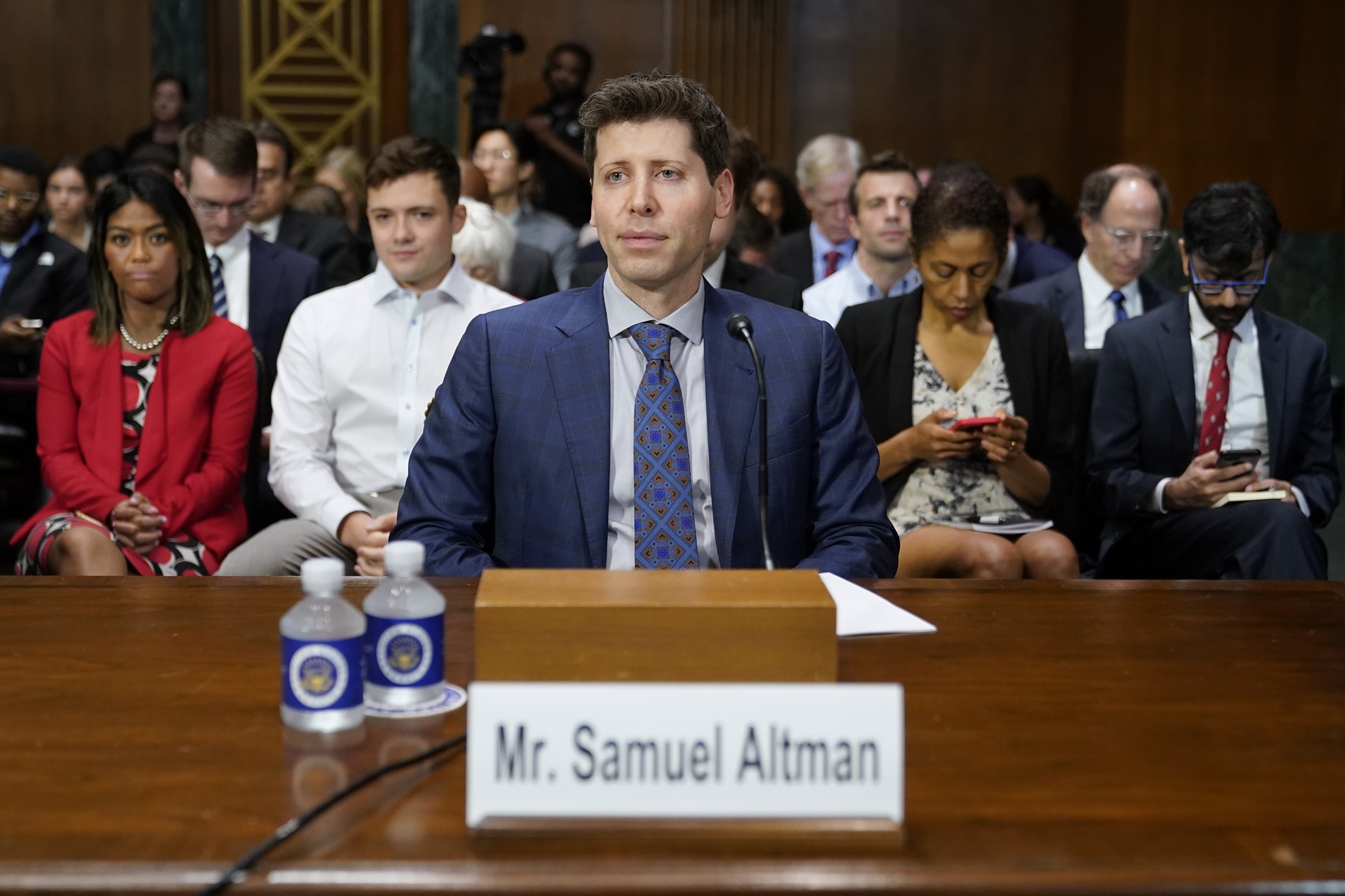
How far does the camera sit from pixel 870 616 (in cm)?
164

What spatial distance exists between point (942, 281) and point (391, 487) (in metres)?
1.27

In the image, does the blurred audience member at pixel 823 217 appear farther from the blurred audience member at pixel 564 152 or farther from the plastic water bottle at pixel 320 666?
the plastic water bottle at pixel 320 666

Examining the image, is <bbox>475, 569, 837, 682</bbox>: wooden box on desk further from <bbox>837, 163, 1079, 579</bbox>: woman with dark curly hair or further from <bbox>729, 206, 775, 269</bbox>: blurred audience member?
<bbox>729, 206, 775, 269</bbox>: blurred audience member

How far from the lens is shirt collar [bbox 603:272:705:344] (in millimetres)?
2037

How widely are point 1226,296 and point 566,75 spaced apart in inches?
189

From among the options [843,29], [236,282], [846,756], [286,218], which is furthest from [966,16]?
[846,756]

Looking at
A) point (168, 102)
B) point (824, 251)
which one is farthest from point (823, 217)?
point (168, 102)

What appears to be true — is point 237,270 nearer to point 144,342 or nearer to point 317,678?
point 144,342

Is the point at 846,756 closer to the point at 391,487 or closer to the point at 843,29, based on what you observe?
the point at 391,487

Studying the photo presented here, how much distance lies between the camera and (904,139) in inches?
337

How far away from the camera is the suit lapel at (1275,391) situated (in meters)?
3.04

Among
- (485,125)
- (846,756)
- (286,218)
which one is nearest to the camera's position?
(846,756)

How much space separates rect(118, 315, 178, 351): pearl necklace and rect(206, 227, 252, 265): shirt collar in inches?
35.8

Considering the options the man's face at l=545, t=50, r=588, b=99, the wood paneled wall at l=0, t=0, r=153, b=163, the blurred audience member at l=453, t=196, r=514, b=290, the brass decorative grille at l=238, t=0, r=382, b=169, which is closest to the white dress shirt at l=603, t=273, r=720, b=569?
the blurred audience member at l=453, t=196, r=514, b=290
